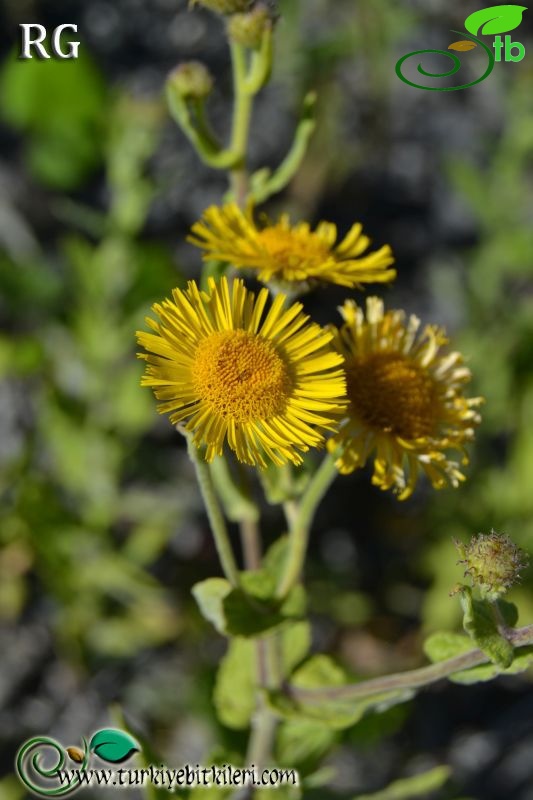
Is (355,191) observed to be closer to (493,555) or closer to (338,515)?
(338,515)

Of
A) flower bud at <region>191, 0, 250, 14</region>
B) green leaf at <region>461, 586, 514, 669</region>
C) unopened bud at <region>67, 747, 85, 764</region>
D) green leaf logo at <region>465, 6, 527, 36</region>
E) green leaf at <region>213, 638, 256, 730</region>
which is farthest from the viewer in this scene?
green leaf logo at <region>465, 6, 527, 36</region>

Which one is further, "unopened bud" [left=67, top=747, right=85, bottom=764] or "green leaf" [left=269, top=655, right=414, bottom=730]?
"unopened bud" [left=67, top=747, right=85, bottom=764]

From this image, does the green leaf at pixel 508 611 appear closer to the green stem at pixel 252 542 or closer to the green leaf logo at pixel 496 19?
the green stem at pixel 252 542

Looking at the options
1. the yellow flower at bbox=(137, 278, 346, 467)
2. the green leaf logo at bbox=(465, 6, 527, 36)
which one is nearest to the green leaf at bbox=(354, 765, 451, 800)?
the yellow flower at bbox=(137, 278, 346, 467)

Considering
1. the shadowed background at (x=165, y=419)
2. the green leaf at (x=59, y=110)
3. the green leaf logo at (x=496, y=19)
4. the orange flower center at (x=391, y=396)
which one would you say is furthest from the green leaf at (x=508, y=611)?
the green leaf at (x=59, y=110)

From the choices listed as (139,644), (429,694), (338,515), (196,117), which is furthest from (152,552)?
(196,117)

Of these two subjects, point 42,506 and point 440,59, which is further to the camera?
point 440,59

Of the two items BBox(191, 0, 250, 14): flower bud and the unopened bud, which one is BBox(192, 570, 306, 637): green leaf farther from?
BBox(191, 0, 250, 14): flower bud
